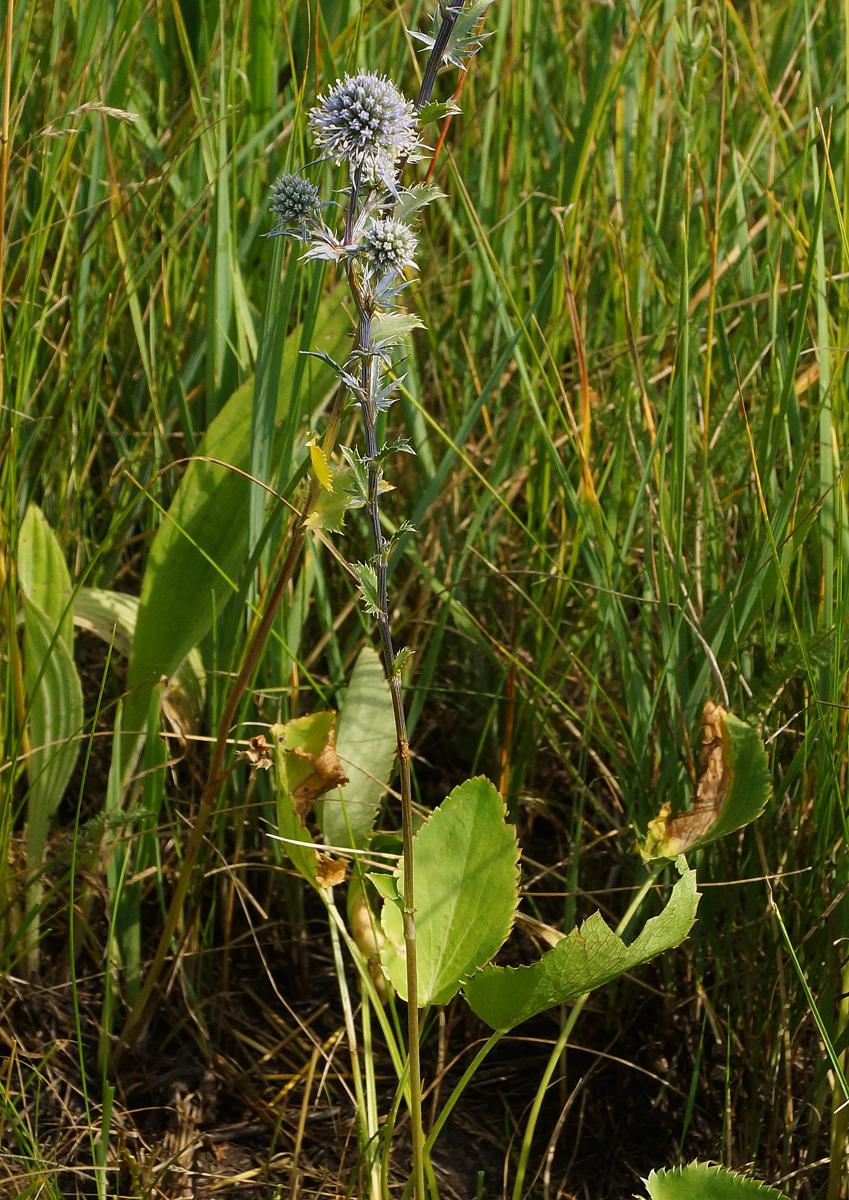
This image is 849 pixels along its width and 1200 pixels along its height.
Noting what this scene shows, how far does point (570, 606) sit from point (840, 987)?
1.75ft

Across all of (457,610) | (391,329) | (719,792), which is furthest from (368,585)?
(457,610)

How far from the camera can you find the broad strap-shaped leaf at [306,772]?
84 centimetres

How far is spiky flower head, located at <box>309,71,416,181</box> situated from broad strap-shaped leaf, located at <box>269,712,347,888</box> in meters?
0.45

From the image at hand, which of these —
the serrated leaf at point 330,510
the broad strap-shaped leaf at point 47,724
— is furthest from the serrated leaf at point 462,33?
the broad strap-shaped leaf at point 47,724

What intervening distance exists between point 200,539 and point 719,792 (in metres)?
0.53

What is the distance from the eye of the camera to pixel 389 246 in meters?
0.57

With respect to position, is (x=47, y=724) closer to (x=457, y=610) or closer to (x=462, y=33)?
(x=457, y=610)

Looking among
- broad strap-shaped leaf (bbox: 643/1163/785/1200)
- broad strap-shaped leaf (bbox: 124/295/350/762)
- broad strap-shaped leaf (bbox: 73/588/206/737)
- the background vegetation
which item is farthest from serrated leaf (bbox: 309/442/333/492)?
broad strap-shaped leaf (bbox: 643/1163/785/1200)

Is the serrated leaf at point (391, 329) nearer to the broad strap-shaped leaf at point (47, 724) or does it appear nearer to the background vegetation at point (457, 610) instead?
the background vegetation at point (457, 610)

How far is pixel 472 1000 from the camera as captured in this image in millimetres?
720

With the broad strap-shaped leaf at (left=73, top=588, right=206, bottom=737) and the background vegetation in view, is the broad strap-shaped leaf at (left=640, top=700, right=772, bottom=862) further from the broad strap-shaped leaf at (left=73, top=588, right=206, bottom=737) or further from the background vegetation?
the broad strap-shaped leaf at (left=73, top=588, right=206, bottom=737)

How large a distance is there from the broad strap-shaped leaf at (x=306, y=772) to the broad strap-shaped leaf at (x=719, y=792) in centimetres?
27

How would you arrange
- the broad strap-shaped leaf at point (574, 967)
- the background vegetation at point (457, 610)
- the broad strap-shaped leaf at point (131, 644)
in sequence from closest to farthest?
the broad strap-shaped leaf at point (574, 967)
the background vegetation at point (457, 610)
the broad strap-shaped leaf at point (131, 644)

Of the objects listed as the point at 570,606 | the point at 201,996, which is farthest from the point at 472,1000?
the point at 570,606
